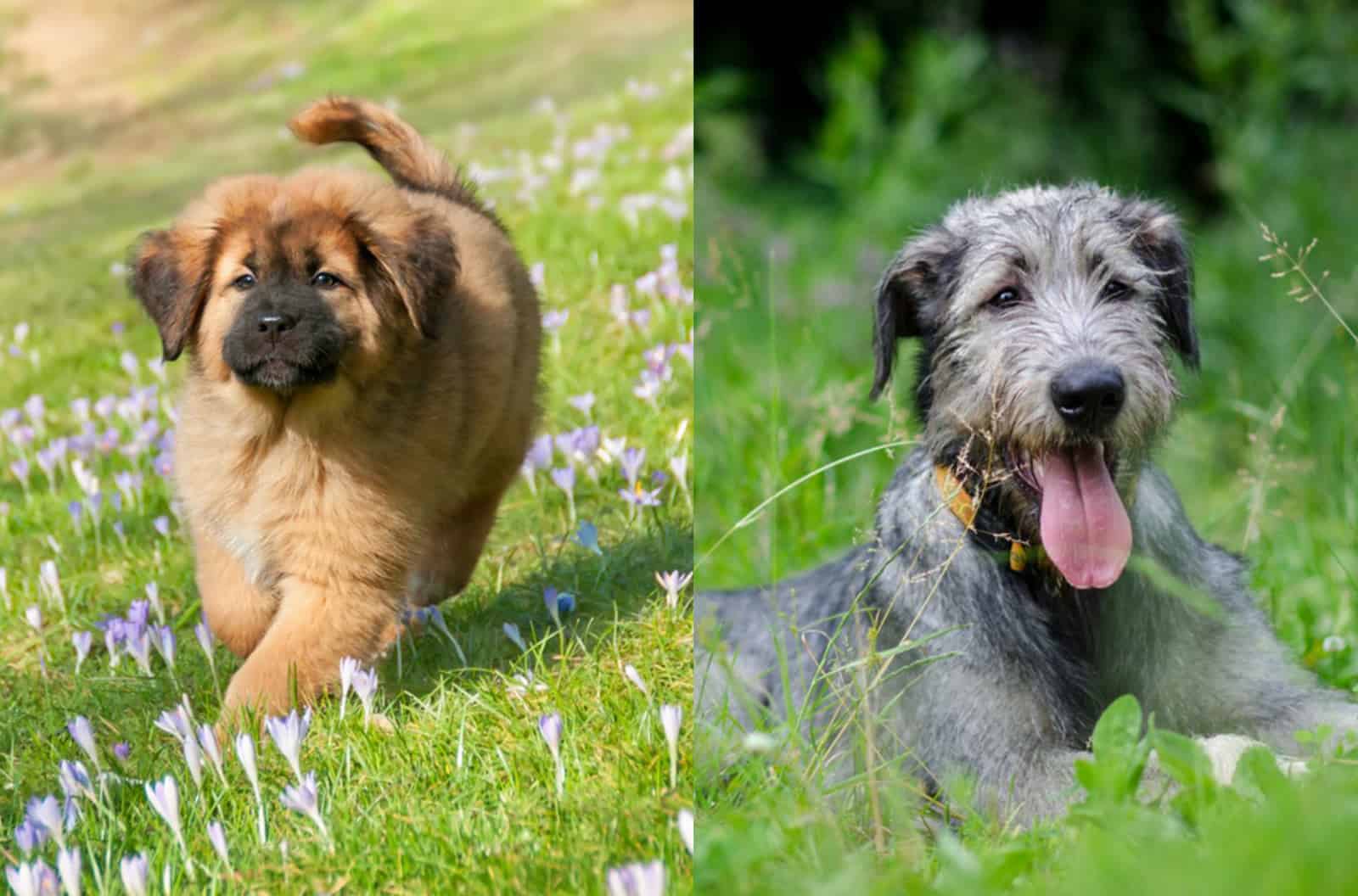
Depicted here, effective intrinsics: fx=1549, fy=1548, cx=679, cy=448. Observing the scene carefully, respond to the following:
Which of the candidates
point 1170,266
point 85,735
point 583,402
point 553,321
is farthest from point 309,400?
point 1170,266

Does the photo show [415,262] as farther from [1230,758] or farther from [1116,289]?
[1230,758]

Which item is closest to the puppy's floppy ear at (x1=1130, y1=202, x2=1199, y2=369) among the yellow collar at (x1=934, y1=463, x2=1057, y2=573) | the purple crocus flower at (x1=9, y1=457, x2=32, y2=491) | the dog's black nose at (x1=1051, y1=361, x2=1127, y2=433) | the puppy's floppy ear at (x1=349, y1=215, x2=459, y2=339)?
the dog's black nose at (x1=1051, y1=361, x2=1127, y2=433)

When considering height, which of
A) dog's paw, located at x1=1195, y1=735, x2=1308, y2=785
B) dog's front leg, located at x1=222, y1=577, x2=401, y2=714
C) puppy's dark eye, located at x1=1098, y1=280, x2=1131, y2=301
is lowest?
dog's paw, located at x1=1195, y1=735, x2=1308, y2=785

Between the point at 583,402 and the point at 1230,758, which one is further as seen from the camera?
the point at 583,402

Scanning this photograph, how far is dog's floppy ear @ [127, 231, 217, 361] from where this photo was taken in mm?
3941

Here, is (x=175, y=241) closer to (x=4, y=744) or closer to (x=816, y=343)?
(x=4, y=744)

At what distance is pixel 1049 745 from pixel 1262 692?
1.73 feet

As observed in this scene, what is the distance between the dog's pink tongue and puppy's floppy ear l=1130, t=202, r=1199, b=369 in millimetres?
580

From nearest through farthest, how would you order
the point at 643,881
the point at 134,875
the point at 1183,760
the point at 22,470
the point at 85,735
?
1. the point at 643,881
2. the point at 134,875
3. the point at 1183,760
4. the point at 85,735
5. the point at 22,470

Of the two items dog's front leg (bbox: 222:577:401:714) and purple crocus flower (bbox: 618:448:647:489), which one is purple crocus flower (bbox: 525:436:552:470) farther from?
dog's front leg (bbox: 222:577:401:714)

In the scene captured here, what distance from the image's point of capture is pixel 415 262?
397 cm

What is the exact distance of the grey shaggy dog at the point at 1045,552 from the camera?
10.7 feet

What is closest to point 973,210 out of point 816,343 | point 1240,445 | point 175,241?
point 175,241

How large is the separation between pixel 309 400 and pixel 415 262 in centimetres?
44
